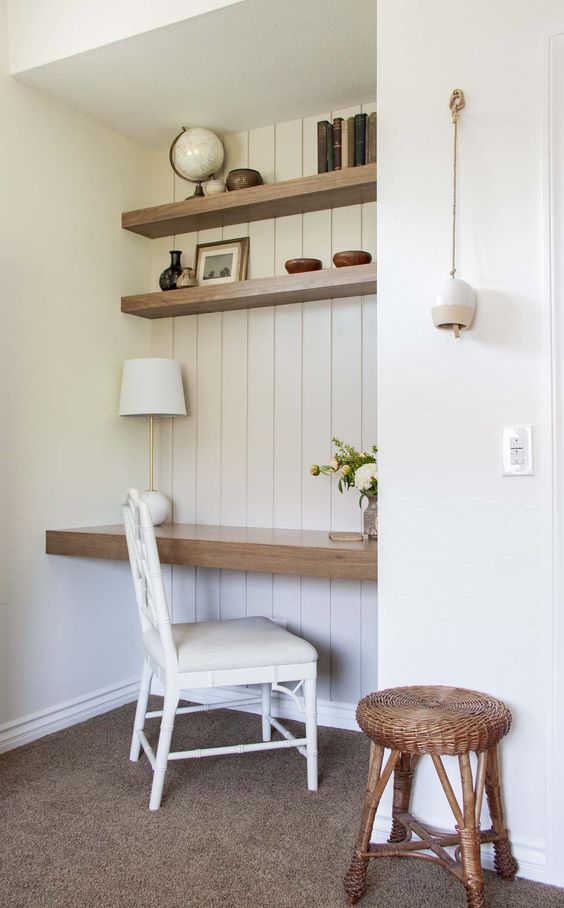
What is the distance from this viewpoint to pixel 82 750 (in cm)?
251

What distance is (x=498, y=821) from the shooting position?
5.61ft

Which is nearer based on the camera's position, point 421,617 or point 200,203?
point 421,617

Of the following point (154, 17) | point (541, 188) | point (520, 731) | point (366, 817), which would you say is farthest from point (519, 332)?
point (154, 17)

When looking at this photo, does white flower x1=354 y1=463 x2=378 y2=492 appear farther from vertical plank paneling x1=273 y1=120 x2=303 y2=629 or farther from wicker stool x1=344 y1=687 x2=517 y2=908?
wicker stool x1=344 y1=687 x2=517 y2=908

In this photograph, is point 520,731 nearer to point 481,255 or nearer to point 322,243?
point 481,255

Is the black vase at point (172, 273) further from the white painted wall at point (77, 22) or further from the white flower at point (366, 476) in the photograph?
the white flower at point (366, 476)

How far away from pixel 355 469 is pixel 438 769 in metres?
1.13

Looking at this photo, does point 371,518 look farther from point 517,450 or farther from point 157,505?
point 157,505

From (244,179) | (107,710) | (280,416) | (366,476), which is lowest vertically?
(107,710)

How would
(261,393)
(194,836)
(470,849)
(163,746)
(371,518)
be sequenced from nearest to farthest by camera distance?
(470,849) → (194,836) → (163,746) → (371,518) → (261,393)

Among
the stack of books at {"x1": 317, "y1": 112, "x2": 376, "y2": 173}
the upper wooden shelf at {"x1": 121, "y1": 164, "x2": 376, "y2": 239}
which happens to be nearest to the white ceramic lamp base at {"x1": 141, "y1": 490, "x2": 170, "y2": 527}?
the upper wooden shelf at {"x1": 121, "y1": 164, "x2": 376, "y2": 239}

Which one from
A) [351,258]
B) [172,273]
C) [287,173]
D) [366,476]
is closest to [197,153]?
[287,173]

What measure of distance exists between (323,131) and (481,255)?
1.16 meters

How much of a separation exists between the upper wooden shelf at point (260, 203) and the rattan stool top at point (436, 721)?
172cm
